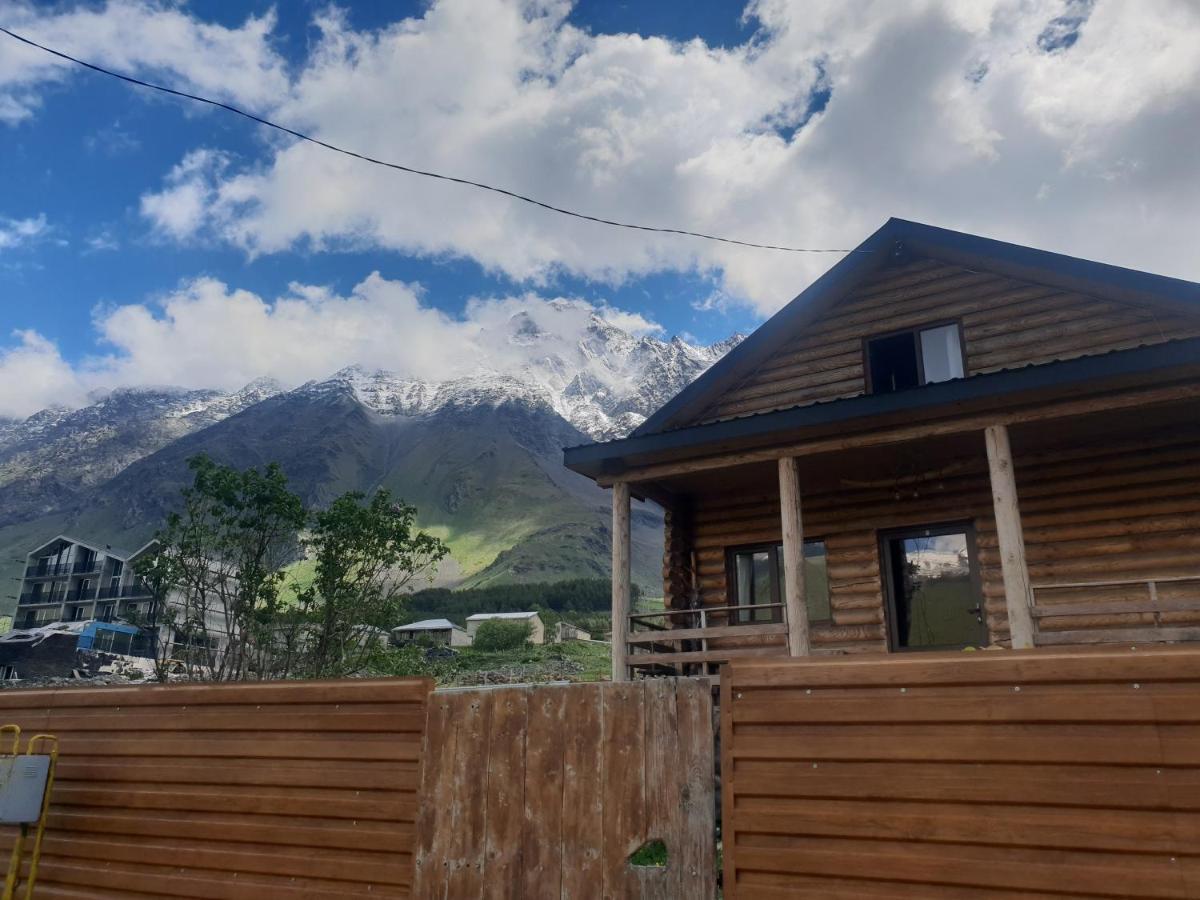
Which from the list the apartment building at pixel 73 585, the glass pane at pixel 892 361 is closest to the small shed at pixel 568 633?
the apartment building at pixel 73 585

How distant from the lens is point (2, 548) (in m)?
180

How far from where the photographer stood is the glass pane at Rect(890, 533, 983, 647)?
37.6ft

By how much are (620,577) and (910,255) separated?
21.4 feet

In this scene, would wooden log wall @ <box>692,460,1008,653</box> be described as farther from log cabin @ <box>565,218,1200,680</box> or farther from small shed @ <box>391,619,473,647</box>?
small shed @ <box>391,619,473,647</box>

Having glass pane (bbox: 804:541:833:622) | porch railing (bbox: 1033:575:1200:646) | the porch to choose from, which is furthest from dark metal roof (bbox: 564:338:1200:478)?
glass pane (bbox: 804:541:833:622)

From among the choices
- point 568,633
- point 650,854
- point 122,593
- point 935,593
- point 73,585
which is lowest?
point 650,854

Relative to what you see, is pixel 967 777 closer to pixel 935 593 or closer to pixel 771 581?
pixel 935 593

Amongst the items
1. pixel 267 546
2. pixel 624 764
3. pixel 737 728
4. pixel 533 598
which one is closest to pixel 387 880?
pixel 624 764

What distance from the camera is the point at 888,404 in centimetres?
980

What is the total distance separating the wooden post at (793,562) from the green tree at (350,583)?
14.0 metres

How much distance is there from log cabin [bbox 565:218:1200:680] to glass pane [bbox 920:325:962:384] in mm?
31

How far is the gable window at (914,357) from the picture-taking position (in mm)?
12016

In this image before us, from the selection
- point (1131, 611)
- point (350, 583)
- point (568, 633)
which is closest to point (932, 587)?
point (1131, 611)

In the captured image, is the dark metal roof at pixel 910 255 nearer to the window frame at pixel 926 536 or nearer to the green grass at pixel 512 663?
the window frame at pixel 926 536
